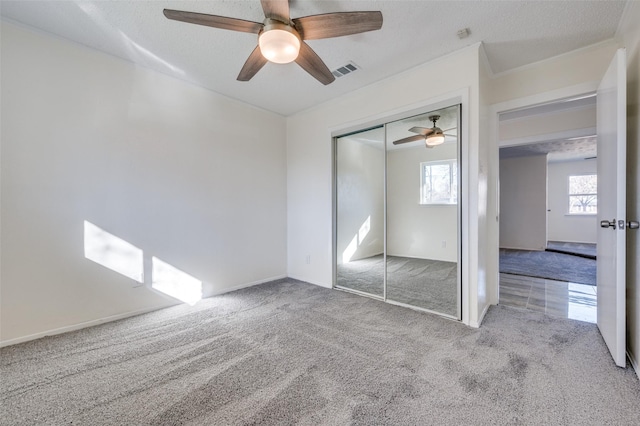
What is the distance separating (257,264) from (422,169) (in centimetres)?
273

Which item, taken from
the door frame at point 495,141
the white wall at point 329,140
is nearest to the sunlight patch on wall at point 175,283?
the white wall at point 329,140

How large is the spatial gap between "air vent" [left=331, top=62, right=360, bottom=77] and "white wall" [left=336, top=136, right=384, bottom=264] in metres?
1.01

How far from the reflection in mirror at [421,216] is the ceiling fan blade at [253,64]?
1.79 metres

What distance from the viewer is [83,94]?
8.41 feet

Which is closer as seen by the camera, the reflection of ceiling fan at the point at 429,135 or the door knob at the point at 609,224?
the door knob at the point at 609,224

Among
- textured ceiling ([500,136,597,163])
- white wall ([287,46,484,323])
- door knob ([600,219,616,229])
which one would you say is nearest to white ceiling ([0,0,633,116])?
white wall ([287,46,484,323])

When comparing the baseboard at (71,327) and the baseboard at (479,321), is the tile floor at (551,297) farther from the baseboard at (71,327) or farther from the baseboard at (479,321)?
the baseboard at (71,327)

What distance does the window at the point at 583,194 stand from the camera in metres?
7.88

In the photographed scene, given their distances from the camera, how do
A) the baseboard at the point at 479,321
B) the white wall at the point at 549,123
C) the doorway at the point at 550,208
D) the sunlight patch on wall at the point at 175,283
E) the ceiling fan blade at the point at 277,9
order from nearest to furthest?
the ceiling fan blade at the point at 277,9 → the baseboard at the point at 479,321 → the sunlight patch on wall at the point at 175,283 → the doorway at the point at 550,208 → the white wall at the point at 549,123

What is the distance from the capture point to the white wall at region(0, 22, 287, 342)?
226cm

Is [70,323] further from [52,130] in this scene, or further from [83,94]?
[83,94]

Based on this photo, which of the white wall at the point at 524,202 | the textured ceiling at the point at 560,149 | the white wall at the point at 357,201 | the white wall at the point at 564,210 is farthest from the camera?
the white wall at the point at 564,210

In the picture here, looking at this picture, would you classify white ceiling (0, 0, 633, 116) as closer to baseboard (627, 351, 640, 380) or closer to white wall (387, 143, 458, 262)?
white wall (387, 143, 458, 262)

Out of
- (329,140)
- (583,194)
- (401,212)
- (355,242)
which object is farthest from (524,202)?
(329,140)
